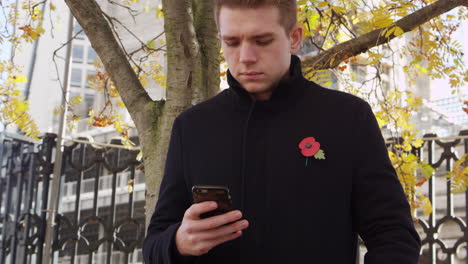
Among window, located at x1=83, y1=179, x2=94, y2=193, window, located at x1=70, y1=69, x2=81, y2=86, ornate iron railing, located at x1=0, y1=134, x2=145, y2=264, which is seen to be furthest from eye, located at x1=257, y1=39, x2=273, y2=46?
window, located at x1=70, y1=69, x2=81, y2=86

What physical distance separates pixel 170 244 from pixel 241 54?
1.77 ft

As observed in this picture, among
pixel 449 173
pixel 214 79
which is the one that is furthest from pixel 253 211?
pixel 449 173

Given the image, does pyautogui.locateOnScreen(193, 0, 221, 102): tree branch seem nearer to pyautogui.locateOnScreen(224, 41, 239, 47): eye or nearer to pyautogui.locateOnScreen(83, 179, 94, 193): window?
pyautogui.locateOnScreen(224, 41, 239, 47): eye

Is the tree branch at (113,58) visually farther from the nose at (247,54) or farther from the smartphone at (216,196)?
the smartphone at (216,196)

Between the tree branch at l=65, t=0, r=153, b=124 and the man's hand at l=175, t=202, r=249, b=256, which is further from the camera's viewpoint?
the tree branch at l=65, t=0, r=153, b=124

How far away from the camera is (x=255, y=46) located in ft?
5.40

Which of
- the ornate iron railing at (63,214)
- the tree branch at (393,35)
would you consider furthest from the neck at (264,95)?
the ornate iron railing at (63,214)

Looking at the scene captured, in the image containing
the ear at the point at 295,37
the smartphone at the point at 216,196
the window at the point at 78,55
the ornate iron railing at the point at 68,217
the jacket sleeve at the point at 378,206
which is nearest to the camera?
the smartphone at the point at 216,196

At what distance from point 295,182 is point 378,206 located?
0.72 ft

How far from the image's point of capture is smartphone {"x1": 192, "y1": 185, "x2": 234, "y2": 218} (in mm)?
1363

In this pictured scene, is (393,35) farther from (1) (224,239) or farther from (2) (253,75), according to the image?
(1) (224,239)

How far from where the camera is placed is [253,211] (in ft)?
5.17

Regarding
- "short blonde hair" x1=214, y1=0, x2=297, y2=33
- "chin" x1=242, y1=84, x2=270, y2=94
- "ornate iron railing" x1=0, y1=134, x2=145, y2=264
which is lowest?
"ornate iron railing" x1=0, y1=134, x2=145, y2=264

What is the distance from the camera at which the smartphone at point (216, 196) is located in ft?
4.47
